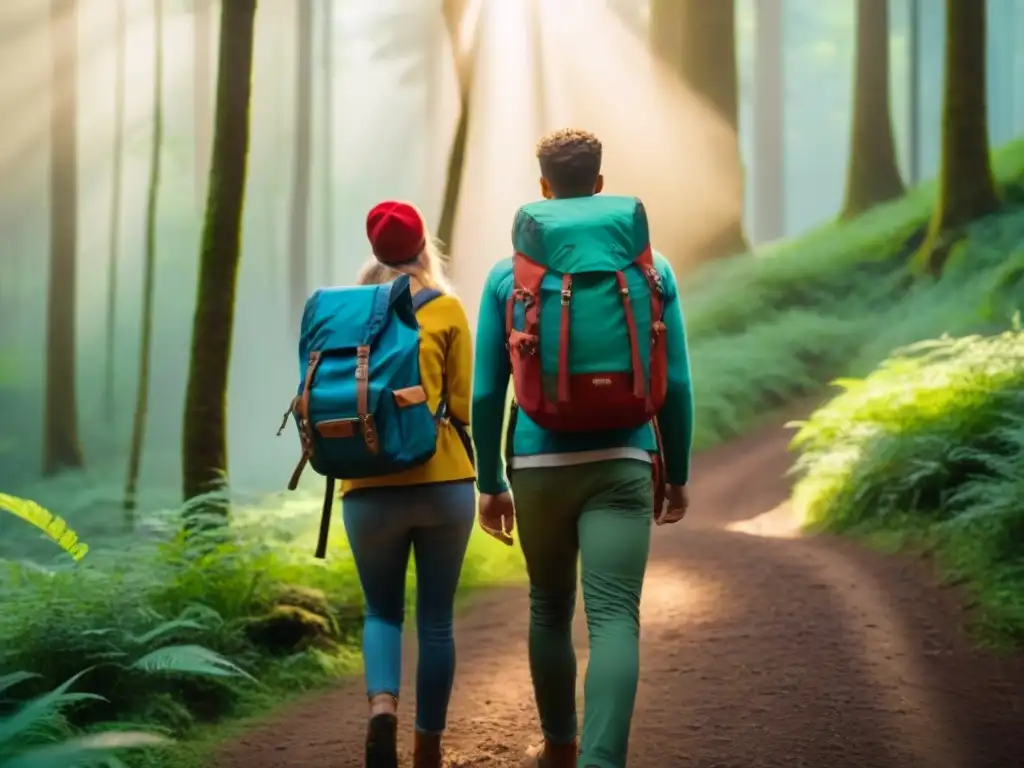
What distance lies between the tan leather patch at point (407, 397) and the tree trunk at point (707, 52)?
1020 centimetres

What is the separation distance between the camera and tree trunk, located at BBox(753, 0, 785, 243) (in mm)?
13707

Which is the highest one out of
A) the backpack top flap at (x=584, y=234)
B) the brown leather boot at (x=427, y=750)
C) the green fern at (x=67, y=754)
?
the backpack top flap at (x=584, y=234)

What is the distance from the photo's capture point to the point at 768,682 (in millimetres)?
4414

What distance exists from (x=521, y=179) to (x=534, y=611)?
10.2 meters

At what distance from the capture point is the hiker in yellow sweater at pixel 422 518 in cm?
322

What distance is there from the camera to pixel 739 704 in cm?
420

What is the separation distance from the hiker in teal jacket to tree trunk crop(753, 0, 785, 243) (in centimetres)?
1040

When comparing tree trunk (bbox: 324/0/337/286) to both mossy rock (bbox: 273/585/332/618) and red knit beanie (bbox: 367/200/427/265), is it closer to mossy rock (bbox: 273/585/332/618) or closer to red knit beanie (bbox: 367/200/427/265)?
mossy rock (bbox: 273/585/332/618)

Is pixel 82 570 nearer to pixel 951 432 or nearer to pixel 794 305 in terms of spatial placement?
pixel 951 432

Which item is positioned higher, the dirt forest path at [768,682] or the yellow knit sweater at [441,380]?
the yellow knit sweater at [441,380]

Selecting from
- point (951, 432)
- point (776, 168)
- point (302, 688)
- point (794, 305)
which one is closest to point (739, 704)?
point (302, 688)

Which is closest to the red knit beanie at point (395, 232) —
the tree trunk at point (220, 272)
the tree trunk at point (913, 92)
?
the tree trunk at point (220, 272)

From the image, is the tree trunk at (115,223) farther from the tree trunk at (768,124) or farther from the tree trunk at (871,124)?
the tree trunk at (871,124)

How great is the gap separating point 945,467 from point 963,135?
4.61 metres
